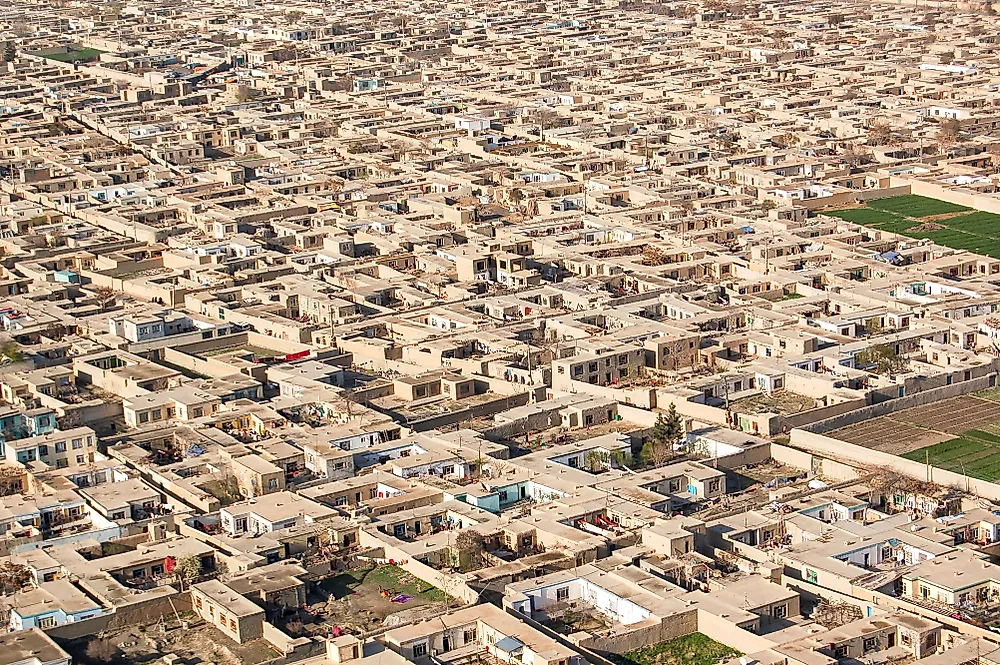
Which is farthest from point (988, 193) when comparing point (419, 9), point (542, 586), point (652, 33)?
point (419, 9)

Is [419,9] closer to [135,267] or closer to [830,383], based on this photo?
[135,267]

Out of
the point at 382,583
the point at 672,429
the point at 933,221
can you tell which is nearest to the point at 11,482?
the point at 382,583

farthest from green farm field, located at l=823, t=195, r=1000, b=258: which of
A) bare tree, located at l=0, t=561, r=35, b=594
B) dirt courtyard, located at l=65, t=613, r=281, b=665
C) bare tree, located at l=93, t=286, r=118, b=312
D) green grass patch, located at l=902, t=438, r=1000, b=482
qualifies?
bare tree, located at l=0, t=561, r=35, b=594

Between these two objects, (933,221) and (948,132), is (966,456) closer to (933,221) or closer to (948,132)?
(933,221)

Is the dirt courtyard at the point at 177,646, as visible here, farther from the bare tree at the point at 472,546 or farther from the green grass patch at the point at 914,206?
the green grass patch at the point at 914,206

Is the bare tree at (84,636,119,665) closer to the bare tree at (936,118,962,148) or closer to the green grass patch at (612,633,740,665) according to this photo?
the green grass patch at (612,633,740,665)
